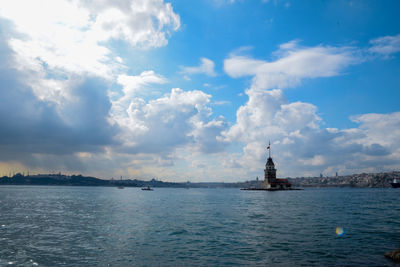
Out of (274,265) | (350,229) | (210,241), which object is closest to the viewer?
(274,265)

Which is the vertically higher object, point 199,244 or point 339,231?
point 199,244

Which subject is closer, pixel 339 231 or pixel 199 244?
pixel 199 244

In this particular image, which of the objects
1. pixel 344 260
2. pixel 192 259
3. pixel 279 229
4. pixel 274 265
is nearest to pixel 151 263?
pixel 192 259

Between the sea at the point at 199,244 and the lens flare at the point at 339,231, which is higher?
the sea at the point at 199,244

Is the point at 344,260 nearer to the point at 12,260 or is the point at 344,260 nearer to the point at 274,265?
the point at 274,265

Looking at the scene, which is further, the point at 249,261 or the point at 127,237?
the point at 127,237

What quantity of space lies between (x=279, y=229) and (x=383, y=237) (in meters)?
11.2

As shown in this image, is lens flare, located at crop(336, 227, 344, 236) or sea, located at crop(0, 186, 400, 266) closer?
sea, located at crop(0, 186, 400, 266)

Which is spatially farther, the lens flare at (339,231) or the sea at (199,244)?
the lens flare at (339,231)

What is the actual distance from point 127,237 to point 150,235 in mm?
2688

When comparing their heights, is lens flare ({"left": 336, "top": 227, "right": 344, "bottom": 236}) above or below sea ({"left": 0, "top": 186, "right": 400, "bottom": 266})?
below

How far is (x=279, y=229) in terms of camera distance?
35.0 m

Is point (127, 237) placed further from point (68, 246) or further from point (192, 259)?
point (192, 259)

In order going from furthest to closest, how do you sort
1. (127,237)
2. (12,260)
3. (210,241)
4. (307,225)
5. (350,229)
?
1. (307,225)
2. (350,229)
3. (127,237)
4. (210,241)
5. (12,260)
